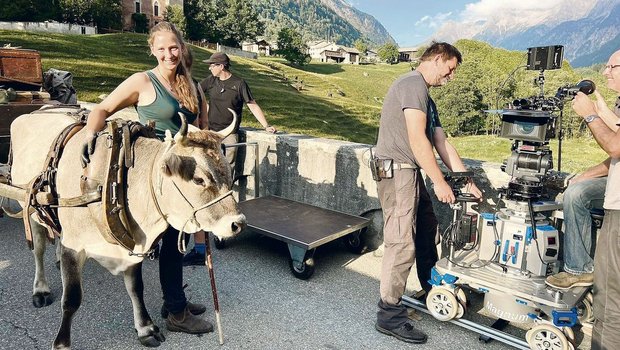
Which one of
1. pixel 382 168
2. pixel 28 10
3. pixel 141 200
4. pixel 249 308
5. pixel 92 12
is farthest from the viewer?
pixel 92 12

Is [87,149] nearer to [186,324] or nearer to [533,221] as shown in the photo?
[186,324]

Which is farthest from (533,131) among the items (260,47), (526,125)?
(260,47)

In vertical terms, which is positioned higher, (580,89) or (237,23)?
(237,23)

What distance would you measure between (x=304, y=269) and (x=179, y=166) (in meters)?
2.64

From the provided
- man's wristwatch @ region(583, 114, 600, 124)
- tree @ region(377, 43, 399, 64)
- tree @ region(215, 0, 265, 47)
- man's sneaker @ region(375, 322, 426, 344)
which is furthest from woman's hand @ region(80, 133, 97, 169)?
tree @ region(377, 43, 399, 64)

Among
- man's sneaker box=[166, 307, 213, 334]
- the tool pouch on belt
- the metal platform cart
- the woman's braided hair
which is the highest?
the woman's braided hair

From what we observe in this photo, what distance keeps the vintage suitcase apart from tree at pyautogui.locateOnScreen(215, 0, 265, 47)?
8528 centimetres

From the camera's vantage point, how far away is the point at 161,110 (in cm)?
364

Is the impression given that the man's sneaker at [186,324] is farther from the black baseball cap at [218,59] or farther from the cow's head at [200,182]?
the black baseball cap at [218,59]

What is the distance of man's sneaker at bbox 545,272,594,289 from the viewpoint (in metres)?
3.45

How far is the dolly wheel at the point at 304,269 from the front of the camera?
5.07 metres

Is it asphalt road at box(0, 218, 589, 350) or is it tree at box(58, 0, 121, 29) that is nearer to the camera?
asphalt road at box(0, 218, 589, 350)

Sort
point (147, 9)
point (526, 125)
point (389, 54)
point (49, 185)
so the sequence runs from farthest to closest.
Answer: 1. point (389, 54)
2. point (147, 9)
3. point (526, 125)
4. point (49, 185)

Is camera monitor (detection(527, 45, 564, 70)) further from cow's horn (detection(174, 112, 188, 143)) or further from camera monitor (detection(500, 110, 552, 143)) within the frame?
cow's horn (detection(174, 112, 188, 143))
